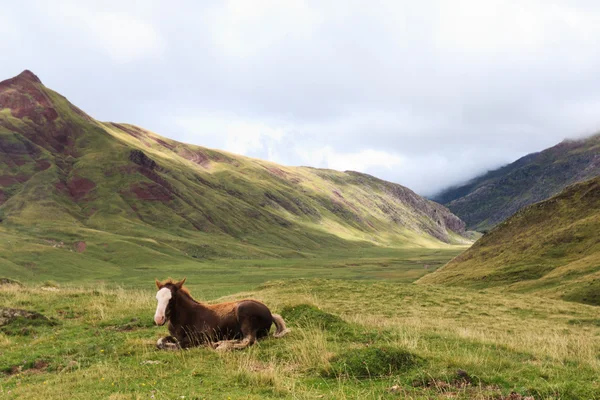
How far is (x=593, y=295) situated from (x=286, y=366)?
124 feet

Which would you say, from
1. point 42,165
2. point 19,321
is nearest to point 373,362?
point 19,321

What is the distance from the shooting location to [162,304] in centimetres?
1348

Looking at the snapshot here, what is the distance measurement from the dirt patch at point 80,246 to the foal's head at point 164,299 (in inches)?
4118

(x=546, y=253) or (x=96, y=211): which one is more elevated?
(x=546, y=253)

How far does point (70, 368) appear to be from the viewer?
482 inches

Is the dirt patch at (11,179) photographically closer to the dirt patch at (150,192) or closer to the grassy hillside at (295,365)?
the dirt patch at (150,192)

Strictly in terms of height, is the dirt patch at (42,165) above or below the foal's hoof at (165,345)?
above

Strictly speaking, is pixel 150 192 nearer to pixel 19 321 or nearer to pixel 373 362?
pixel 19 321

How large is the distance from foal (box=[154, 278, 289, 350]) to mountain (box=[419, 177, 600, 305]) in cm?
3523

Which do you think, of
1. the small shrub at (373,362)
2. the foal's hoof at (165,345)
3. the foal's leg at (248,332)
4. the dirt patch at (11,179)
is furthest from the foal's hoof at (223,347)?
the dirt patch at (11,179)

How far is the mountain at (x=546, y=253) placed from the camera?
44438 mm

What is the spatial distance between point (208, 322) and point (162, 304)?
185 cm

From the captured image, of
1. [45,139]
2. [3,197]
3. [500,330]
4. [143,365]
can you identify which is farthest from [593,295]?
[45,139]

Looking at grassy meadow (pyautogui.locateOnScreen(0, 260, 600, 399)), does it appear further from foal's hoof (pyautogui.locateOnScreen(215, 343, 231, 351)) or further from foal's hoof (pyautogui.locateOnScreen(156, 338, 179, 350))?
foal's hoof (pyautogui.locateOnScreen(215, 343, 231, 351))
